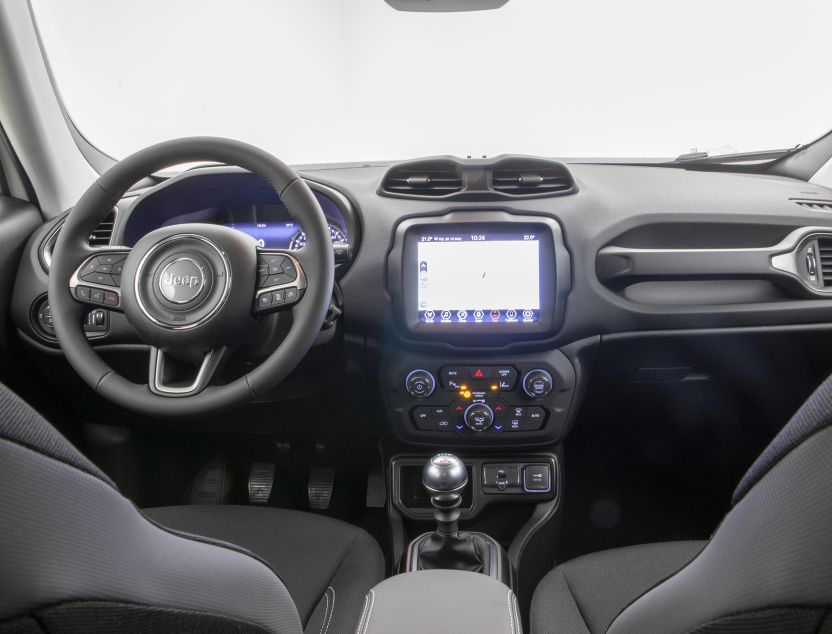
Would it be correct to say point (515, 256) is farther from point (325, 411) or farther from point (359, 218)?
point (325, 411)

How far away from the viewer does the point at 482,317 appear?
4.88 ft

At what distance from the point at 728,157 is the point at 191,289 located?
149 centimetres

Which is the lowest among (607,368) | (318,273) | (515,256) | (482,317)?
(607,368)

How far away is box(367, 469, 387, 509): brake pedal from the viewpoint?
1923mm

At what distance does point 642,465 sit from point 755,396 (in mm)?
396

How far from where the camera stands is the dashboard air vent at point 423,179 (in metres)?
1.52

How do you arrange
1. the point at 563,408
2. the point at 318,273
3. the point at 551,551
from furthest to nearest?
the point at 551,551 → the point at 563,408 → the point at 318,273

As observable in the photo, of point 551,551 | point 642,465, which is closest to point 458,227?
point 551,551

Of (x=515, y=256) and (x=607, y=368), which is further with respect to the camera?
(x=607, y=368)

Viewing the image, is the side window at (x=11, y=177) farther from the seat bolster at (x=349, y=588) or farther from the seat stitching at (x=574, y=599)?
the seat stitching at (x=574, y=599)

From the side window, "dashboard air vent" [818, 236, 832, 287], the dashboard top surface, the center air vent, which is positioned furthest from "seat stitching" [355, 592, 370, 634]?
the side window

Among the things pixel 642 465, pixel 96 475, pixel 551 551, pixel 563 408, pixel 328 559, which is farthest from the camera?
pixel 642 465

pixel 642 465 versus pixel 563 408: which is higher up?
pixel 563 408

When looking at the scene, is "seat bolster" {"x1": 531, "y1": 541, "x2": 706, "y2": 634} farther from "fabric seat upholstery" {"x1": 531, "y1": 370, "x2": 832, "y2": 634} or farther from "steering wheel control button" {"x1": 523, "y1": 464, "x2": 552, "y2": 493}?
"fabric seat upholstery" {"x1": 531, "y1": 370, "x2": 832, "y2": 634}
